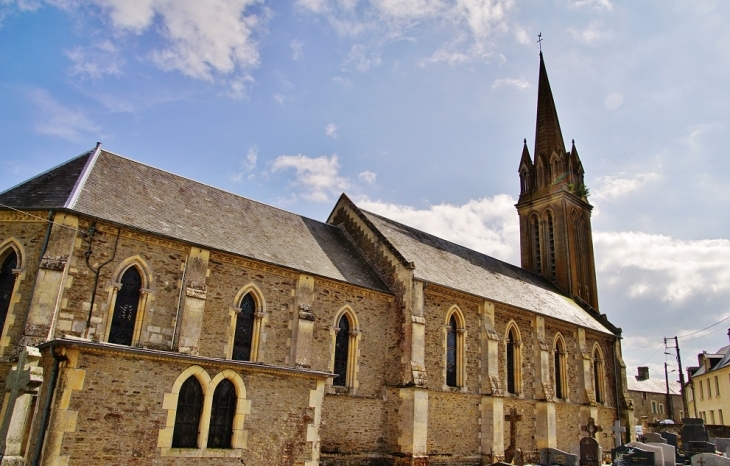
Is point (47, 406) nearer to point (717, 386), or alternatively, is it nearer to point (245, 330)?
point (245, 330)

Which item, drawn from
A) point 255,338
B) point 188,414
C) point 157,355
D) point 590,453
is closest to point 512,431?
point 590,453

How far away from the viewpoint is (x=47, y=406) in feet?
37.1

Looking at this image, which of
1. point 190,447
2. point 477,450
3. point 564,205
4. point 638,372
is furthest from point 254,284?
point 638,372

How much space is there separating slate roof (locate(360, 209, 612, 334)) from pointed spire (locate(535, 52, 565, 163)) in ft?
33.8

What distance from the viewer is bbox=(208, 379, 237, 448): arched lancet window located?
13156 millimetres

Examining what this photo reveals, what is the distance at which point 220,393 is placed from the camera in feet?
44.1

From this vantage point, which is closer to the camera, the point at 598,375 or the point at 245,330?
the point at 245,330

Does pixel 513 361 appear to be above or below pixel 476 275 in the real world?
below

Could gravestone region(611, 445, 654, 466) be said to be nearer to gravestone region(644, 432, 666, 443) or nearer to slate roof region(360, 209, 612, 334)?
gravestone region(644, 432, 666, 443)

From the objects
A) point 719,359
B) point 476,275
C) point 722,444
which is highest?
point 476,275

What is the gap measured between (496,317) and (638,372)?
37621mm

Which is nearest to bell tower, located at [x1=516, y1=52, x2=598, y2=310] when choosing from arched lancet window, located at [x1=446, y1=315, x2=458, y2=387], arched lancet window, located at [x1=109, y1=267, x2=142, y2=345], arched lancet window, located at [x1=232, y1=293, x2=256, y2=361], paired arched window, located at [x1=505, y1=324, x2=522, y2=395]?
paired arched window, located at [x1=505, y1=324, x2=522, y2=395]

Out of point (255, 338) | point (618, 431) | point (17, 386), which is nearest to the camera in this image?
point (17, 386)

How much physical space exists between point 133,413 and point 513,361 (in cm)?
1831
